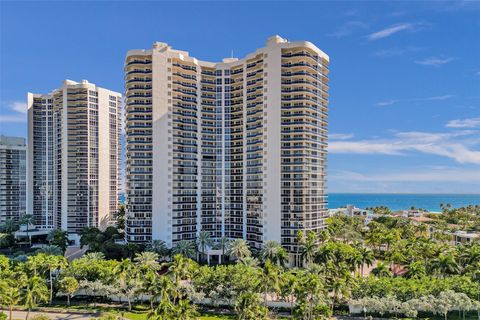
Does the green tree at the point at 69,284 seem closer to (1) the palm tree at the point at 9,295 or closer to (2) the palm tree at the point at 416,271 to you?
(1) the palm tree at the point at 9,295

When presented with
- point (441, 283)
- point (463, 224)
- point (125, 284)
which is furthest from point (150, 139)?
point (463, 224)

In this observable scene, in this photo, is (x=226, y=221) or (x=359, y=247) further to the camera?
(x=226, y=221)

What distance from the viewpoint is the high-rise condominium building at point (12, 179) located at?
416 ft

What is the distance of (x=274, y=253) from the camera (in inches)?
2835

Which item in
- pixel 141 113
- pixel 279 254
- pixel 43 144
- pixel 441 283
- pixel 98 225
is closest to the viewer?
pixel 441 283

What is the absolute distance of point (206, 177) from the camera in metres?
95.2

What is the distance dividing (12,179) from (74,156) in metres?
38.7

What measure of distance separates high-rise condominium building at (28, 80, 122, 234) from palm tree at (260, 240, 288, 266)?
6876 cm

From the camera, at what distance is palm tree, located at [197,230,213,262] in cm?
8412

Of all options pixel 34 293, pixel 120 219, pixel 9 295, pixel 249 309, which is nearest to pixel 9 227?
pixel 120 219

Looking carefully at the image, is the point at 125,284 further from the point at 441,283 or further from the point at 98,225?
the point at 98,225

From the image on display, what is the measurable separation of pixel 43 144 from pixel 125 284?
9237 cm

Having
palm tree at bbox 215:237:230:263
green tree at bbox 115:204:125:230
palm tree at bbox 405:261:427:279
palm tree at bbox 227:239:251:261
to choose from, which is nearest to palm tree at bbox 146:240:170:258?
palm tree at bbox 215:237:230:263

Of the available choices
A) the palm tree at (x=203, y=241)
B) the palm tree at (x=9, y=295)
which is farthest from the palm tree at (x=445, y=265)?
the palm tree at (x=9, y=295)
